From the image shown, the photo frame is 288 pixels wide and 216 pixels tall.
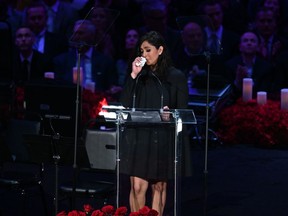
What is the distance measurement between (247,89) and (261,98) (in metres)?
0.22

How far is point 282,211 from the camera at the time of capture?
7605 mm

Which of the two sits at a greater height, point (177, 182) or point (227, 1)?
point (227, 1)

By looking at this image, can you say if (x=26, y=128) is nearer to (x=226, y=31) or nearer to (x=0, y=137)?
(x=0, y=137)

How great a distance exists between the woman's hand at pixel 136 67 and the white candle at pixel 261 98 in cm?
416

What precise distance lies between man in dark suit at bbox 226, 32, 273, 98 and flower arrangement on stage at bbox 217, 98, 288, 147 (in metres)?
0.53

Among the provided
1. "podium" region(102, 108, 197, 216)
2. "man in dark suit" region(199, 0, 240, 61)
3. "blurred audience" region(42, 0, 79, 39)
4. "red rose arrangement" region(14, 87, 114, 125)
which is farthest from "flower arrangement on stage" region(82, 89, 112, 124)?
"podium" region(102, 108, 197, 216)

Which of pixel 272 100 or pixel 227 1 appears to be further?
pixel 227 1

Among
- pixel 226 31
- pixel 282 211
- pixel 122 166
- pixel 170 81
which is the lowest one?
pixel 282 211

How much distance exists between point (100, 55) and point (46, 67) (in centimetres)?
71

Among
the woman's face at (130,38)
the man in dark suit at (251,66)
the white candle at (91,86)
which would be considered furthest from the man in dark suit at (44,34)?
the man in dark suit at (251,66)

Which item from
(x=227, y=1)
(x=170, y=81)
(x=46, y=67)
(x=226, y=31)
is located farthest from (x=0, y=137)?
(x=227, y=1)

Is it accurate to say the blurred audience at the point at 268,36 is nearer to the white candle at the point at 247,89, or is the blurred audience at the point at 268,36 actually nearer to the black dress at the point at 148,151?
the white candle at the point at 247,89

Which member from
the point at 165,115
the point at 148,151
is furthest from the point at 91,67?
the point at 165,115

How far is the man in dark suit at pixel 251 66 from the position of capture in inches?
434
